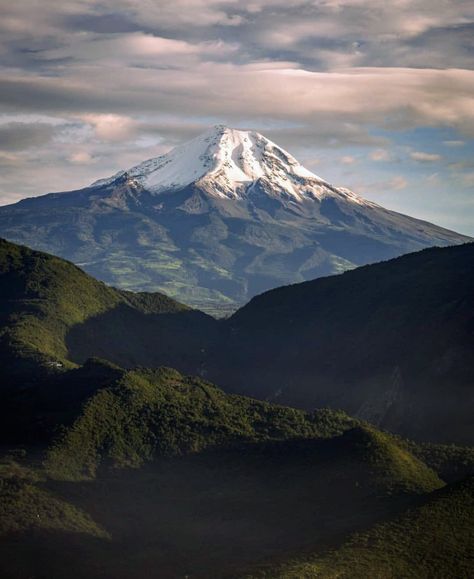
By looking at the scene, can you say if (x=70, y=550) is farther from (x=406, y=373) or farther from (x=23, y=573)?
(x=406, y=373)

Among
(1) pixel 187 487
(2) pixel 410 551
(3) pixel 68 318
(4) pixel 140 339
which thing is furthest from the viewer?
(4) pixel 140 339

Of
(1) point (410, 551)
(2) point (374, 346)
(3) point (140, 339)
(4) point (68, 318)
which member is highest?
(4) point (68, 318)

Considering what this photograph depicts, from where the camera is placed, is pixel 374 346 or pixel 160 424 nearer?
pixel 160 424

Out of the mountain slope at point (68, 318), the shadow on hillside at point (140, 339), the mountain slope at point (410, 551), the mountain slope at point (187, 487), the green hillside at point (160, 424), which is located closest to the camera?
the mountain slope at point (410, 551)

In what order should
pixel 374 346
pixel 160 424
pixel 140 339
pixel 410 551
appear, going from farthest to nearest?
pixel 140 339 < pixel 374 346 < pixel 160 424 < pixel 410 551

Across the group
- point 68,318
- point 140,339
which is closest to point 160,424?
point 68,318

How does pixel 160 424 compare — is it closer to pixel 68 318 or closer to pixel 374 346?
pixel 374 346

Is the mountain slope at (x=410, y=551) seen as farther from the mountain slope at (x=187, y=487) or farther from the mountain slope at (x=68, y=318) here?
the mountain slope at (x=68, y=318)

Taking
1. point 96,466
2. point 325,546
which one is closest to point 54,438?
point 96,466

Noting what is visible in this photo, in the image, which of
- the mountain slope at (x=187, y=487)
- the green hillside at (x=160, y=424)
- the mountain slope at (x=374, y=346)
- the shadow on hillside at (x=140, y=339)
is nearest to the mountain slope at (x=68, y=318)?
the shadow on hillside at (x=140, y=339)
